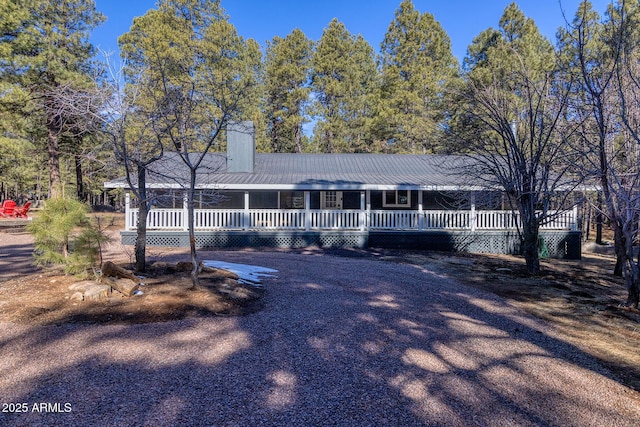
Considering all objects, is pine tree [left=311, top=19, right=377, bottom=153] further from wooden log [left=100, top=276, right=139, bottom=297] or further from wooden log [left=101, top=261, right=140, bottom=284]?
wooden log [left=100, top=276, right=139, bottom=297]

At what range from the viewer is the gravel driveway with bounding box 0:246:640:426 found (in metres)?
2.83

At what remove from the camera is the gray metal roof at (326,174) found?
13117 mm

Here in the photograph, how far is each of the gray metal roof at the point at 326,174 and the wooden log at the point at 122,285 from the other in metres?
4.95

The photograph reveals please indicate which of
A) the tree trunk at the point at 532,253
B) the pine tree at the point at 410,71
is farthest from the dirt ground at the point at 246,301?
the pine tree at the point at 410,71

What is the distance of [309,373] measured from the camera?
11.4 feet

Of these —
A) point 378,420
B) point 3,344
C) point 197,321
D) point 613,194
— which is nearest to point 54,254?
point 3,344

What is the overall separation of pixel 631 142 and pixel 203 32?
2526cm

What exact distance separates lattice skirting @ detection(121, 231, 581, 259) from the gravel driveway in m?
7.87

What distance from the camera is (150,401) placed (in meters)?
2.92

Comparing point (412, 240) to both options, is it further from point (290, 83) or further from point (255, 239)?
point (290, 83)

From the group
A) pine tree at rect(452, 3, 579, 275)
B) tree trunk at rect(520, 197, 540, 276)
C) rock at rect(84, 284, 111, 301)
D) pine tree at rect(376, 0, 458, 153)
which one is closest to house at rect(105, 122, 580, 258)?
pine tree at rect(452, 3, 579, 275)

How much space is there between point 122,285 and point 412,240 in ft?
33.0

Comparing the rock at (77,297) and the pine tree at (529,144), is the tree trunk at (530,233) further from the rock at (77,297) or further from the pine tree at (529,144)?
the rock at (77,297)

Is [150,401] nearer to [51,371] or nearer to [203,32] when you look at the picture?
[51,371]
